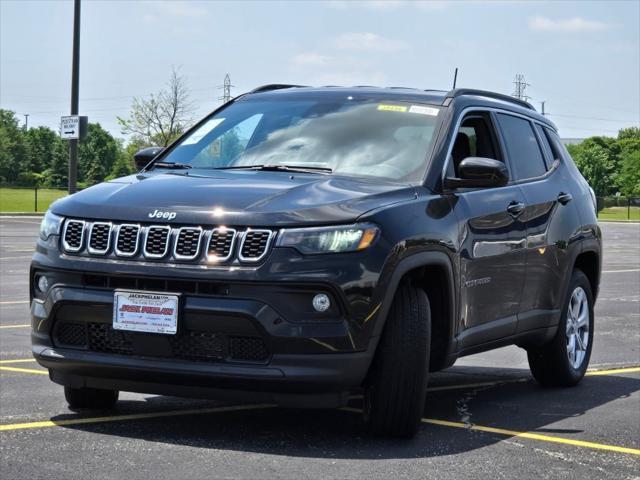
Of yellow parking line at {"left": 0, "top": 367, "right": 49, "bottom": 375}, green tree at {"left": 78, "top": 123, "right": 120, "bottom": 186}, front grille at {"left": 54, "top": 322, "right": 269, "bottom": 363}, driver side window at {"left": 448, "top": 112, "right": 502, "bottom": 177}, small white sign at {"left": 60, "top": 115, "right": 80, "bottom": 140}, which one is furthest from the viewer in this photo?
green tree at {"left": 78, "top": 123, "right": 120, "bottom": 186}

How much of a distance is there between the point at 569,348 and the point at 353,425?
8.34 feet

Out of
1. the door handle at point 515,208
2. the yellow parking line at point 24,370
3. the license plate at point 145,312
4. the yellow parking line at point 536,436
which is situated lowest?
the yellow parking line at point 24,370

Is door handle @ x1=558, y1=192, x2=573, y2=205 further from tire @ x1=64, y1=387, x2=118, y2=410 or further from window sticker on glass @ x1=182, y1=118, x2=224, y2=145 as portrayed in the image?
tire @ x1=64, y1=387, x2=118, y2=410

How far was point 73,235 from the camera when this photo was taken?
5891 mm

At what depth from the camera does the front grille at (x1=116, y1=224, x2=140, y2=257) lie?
566 cm

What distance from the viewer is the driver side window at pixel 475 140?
719 cm

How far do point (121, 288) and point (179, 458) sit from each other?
A: 849 millimetres

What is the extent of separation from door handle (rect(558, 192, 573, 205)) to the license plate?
3614mm

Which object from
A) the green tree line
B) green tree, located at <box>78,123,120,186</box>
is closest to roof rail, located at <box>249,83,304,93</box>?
the green tree line

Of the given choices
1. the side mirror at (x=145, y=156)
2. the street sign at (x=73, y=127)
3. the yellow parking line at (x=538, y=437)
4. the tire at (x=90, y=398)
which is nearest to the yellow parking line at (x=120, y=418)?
the tire at (x=90, y=398)

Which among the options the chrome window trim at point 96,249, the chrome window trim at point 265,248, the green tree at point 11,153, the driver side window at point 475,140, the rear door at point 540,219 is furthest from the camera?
the green tree at point 11,153

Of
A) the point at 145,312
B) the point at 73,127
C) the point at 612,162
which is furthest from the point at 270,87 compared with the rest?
the point at 612,162

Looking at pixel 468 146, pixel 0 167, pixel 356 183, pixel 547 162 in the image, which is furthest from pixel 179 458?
pixel 0 167

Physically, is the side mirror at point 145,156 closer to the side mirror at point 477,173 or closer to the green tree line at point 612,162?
the side mirror at point 477,173
